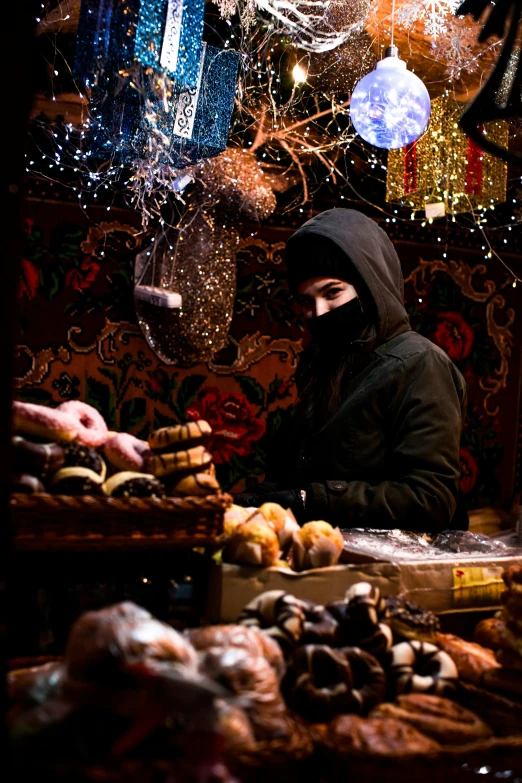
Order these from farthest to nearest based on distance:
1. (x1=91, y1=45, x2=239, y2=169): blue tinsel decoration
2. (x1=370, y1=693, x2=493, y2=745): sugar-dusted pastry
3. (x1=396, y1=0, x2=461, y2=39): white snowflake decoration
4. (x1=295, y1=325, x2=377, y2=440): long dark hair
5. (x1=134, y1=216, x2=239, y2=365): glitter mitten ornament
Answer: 1. (x1=134, y1=216, x2=239, y2=365): glitter mitten ornament
2. (x1=396, y1=0, x2=461, y2=39): white snowflake decoration
3. (x1=295, y1=325, x2=377, y2=440): long dark hair
4. (x1=91, y1=45, x2=239, y2=169): blue tinsel decoration
5. (x1=370, y1=693, x2=493, y2=745): sugar-dusted pastry

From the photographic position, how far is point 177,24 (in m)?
2.10

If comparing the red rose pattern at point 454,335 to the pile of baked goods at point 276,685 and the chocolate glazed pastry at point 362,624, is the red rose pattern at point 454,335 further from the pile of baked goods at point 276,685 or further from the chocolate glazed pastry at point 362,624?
the chocolate glazed pastry at point 362,624

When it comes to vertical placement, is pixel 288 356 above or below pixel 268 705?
above

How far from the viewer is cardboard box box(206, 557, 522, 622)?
136 centimetres

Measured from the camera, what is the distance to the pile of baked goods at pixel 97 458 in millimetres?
1303

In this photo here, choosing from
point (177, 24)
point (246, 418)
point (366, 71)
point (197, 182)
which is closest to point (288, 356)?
point (246, 418)

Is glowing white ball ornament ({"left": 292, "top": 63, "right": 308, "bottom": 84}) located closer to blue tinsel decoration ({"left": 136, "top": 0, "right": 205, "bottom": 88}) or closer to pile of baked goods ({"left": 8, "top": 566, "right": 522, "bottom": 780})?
blue tinsel decoration ({"left": 136, "top": 0, "right": 205, "bottom": 88})

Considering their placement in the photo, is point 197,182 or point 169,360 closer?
point 197,182

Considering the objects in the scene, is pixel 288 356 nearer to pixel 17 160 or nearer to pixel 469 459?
pixel 469 459

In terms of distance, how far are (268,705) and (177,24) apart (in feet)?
5.73

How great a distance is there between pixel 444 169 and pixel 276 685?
108 inches

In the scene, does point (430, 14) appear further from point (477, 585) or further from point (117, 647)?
point (117, 647)

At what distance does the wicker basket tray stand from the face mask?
3.89 ft

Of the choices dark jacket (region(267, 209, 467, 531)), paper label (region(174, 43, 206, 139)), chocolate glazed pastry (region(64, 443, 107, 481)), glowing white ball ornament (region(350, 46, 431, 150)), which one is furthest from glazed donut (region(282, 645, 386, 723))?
glowing white ball ornament (region(350, 46, 431, 150))
